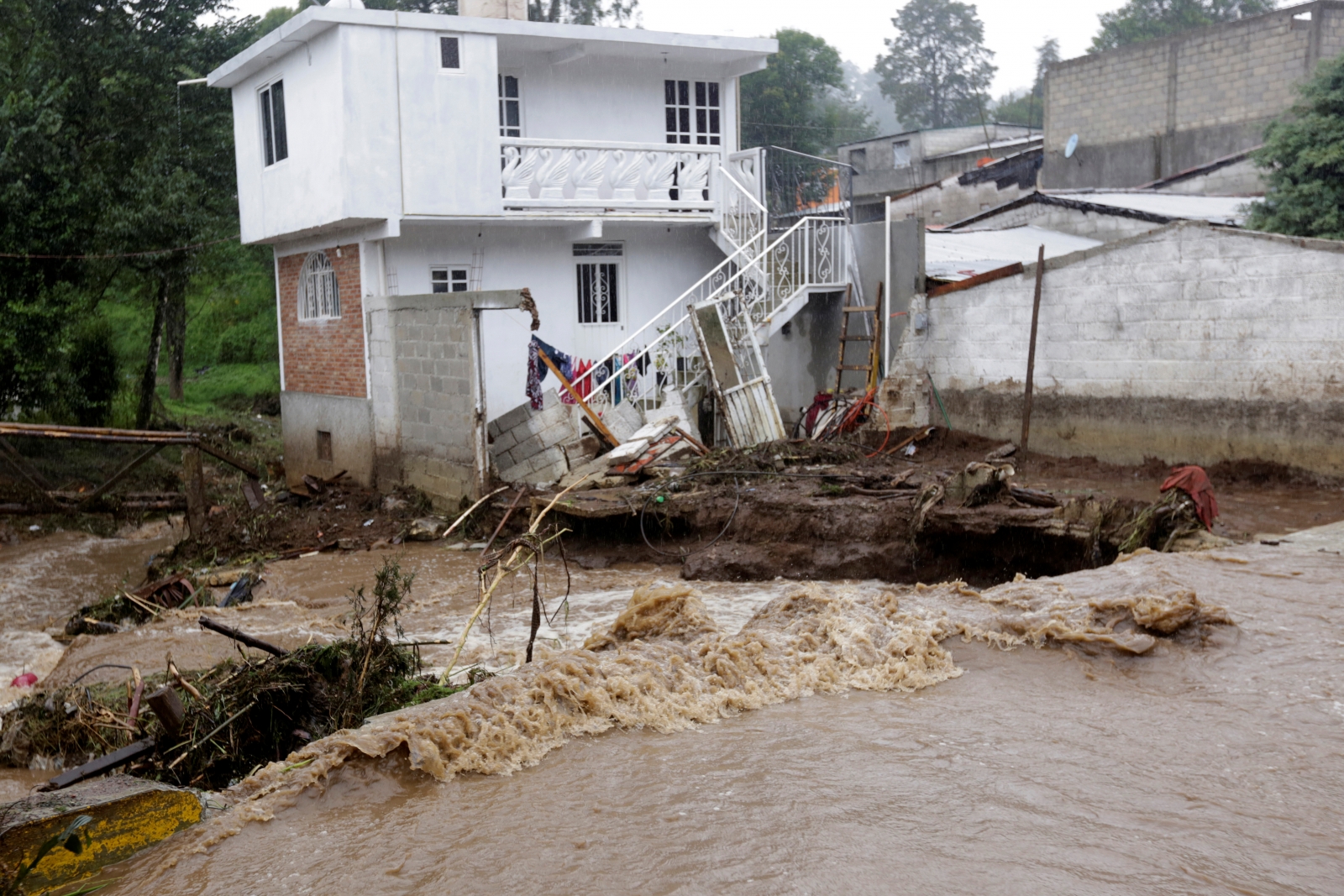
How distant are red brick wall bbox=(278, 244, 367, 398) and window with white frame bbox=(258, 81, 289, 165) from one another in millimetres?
1673

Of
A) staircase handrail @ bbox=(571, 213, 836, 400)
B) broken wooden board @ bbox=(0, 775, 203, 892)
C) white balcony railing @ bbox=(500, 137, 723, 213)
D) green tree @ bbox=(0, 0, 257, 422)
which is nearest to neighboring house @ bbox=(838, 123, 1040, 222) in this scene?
white balcony railing @ bbox=(500, 137, 723, 213)

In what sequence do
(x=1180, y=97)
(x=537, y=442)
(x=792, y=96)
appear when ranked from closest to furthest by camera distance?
(x=537, y=442)
(x=1180, y=97)
(x=792, y=96)

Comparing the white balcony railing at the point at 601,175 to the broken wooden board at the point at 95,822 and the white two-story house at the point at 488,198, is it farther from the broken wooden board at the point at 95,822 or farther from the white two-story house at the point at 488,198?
the broken wooden board at the point at 95,822

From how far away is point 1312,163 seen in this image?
14.2m

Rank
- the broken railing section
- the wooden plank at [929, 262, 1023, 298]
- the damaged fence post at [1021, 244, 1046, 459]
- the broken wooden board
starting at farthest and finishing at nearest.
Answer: the wooden plank at [929, 262, 1023, 298] < the damaged fence post at [1021, 244, 1046, 459] < the broken railing section < the broken wooden board

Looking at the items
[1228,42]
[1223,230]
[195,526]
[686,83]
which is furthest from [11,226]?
[1228,42]

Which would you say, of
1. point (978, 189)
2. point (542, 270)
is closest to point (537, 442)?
point (542, 270)

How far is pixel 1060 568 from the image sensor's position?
10.5m

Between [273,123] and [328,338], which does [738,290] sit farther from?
[273,123]

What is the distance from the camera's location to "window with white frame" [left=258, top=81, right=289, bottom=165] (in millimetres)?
17516

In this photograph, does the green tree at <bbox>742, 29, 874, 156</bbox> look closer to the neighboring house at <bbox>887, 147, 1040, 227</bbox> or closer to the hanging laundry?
the neighboring house at <bbox>887, 147, 1040, 227</bbox>

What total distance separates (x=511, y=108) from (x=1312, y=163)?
443 inches

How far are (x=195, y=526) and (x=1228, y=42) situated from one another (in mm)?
21297

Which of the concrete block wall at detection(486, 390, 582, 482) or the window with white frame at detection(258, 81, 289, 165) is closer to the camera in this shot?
the concrete block wall at detection(486, 390, 582, 482)
